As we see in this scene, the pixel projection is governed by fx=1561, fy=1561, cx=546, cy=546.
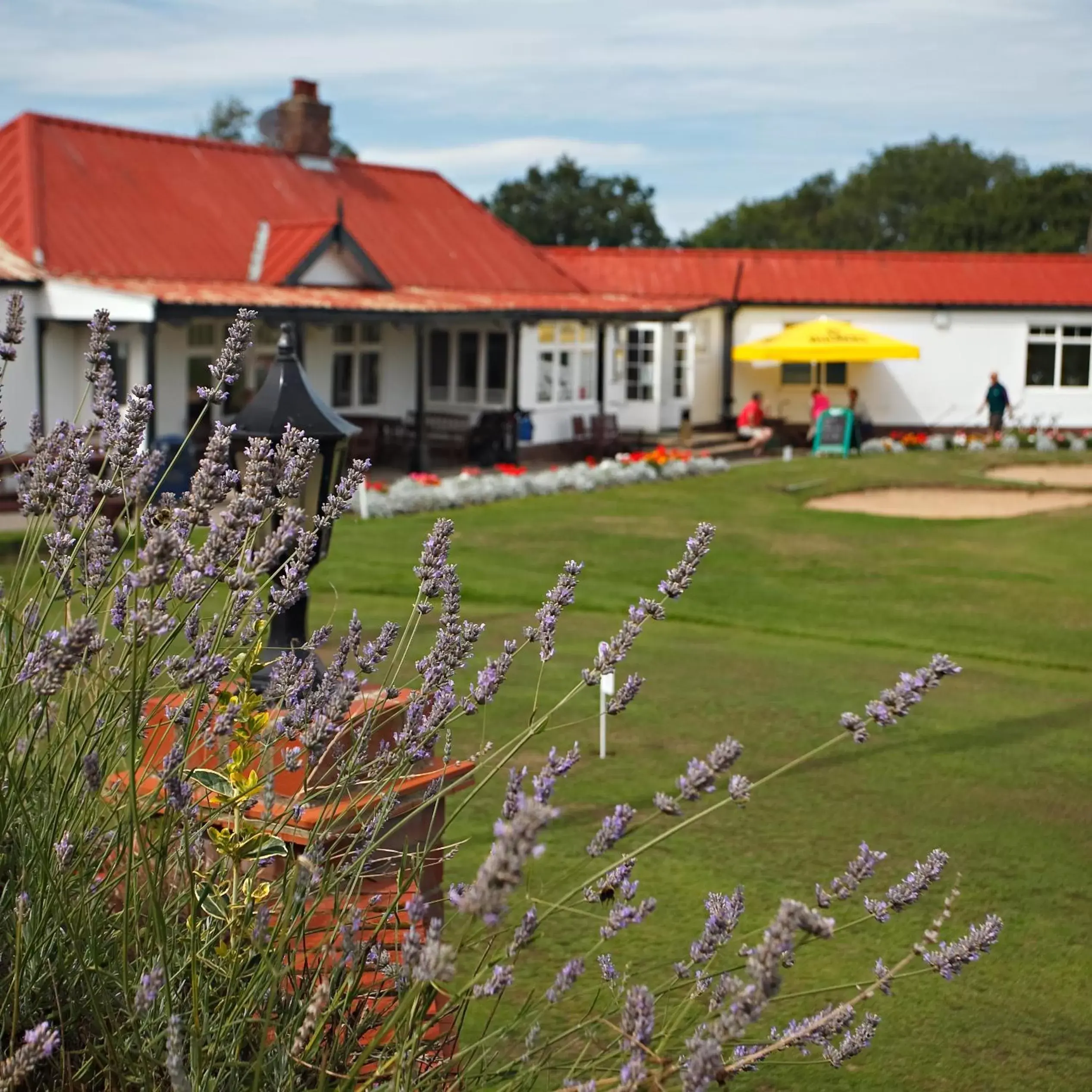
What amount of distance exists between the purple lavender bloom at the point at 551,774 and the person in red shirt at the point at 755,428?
1051 inches

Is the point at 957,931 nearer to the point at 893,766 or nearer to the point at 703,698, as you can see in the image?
the point at 893,766

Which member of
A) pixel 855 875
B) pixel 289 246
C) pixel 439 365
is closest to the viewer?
pixel 855 875

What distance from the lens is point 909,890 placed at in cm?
285

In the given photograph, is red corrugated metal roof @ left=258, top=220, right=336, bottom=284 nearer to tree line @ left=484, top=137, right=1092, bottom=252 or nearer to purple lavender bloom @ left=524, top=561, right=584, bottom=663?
purple lavender bloom @ left=524, top=561, right=584, bottom=663

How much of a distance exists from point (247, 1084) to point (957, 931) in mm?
3633

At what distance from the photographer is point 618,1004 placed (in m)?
2.85

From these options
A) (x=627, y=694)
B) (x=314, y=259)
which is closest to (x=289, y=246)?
(x=314, y=259)

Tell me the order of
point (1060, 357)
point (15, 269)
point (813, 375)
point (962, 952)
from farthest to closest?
point (813, 375) < point (1060, 357) < point (15, 269) < point (962, 952)

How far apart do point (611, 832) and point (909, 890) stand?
0.72 metres

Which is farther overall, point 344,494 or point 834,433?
point 834,433

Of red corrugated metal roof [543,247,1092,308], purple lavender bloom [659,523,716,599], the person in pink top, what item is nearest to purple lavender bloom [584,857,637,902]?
purple lavender bloom [659,523,716,599]

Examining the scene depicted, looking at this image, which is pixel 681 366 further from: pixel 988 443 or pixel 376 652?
pixel 376 652

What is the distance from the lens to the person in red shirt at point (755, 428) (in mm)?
29219

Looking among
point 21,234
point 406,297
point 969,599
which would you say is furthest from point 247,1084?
point 406,297
